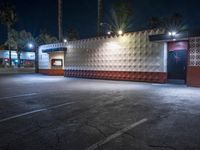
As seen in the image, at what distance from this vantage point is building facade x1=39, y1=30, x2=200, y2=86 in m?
16.0

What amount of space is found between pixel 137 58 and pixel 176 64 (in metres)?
3.48


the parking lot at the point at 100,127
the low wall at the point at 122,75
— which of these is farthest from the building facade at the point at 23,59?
the parking lot at the point at 100,127

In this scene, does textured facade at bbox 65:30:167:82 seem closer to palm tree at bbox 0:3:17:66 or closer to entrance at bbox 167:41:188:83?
entrance at bbox 167:41:188:83

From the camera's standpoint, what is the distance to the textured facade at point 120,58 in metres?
17.7

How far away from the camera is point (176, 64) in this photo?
17.7 meters

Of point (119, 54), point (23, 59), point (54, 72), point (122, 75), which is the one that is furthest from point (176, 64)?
point (23, 59)

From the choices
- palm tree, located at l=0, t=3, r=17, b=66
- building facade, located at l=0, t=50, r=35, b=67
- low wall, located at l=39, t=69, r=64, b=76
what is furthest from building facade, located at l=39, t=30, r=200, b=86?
building facade, located at l=0, t=50, r=35, b=67

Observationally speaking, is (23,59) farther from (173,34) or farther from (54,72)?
(173,34)

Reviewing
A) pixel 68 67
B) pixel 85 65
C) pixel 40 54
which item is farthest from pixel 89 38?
pixel 40 54

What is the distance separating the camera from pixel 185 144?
4289mm

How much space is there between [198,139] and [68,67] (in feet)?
76.3

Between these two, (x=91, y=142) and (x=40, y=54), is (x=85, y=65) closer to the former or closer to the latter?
(x=40, y=54)

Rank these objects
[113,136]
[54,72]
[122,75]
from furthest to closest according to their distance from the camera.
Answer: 1. [54,72]
2. [122,75]
3. [113,136]

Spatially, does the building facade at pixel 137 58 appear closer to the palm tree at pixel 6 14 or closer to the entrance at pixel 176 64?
the entrance at pixel 176 64
